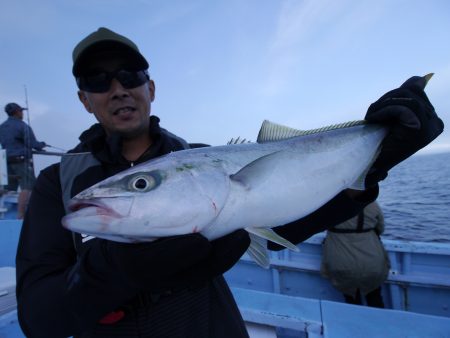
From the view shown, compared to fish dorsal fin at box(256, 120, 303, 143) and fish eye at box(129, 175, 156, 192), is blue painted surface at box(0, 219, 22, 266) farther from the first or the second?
fish dorsal fin at box(256, 120, 303, 143)

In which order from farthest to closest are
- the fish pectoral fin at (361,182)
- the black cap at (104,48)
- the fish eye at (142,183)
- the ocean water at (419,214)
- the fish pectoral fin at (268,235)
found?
the ocean water at (419,214)
the fish pectoral fin at (361,182)
the black cap at (104,48)
the fish pectoral fin at (268,235)
the fish eye at (142,183)

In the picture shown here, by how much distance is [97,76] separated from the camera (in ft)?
7.55

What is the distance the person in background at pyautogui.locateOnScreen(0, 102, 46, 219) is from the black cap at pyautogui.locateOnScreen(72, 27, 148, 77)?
848 centimetres

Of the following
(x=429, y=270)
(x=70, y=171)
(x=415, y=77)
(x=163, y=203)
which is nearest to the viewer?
(x=163, y=203)

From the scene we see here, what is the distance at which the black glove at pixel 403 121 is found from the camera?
2490 millimetres

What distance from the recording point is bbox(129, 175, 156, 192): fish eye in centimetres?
154

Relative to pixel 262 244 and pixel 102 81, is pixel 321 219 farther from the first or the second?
pixel 102 81

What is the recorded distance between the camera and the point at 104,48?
230 cm

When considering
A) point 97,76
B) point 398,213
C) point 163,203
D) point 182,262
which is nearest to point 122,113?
point 97,76

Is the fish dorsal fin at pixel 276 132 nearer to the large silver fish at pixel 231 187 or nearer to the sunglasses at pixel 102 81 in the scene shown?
the large silver fish at pixel 231 187

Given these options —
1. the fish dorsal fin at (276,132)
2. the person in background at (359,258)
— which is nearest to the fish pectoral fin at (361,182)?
the fish dorsal fin at (276,132)

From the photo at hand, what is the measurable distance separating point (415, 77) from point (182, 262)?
275 centimetres

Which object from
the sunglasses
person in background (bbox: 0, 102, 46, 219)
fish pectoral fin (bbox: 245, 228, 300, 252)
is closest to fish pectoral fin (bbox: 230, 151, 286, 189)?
fish pectoral fin (bbox: 245, 228, 300, 252)

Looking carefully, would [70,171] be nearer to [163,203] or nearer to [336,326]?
[163,203]
